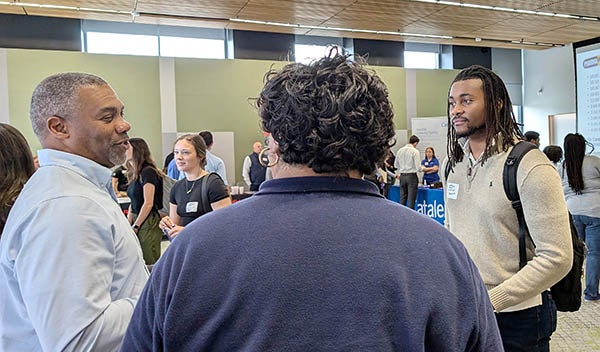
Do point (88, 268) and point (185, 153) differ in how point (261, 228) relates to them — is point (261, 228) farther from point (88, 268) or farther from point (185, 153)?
point (185, 153)

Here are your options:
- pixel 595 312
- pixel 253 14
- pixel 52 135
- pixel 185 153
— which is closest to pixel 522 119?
pixel 253 14

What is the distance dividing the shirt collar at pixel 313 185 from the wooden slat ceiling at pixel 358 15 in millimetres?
7374

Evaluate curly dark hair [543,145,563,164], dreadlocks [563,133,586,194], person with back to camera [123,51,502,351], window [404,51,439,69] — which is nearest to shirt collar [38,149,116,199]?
person with back to camera [123,51,502,351]

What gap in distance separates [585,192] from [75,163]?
416 centimetres

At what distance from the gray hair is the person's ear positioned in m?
0.01

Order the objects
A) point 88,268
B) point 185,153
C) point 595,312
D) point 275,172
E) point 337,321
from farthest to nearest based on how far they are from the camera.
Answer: point 595,312 < point 185,153 < point 88,268 < point 275,172 < point 337,321

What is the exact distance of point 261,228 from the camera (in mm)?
732

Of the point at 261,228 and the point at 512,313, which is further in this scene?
the point at 512,313

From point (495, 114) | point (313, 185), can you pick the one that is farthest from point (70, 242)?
point (495, 114)

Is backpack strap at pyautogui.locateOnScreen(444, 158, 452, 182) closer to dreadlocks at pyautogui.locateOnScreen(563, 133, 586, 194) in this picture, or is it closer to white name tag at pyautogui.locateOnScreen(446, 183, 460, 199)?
white name tag at pyautogui.locateOnScreen(446, 183, 460, 199)

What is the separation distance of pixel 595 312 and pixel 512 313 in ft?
9.93

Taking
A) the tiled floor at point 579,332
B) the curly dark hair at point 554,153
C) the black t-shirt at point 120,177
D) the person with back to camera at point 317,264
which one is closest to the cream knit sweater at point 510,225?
the person with back to camera at point 317,264

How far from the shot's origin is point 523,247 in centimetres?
154

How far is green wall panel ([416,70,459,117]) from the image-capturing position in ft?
38.6
